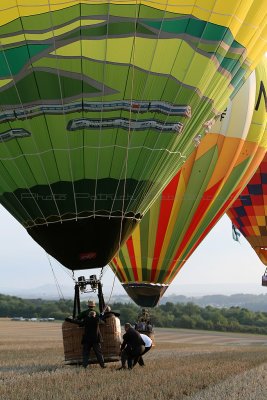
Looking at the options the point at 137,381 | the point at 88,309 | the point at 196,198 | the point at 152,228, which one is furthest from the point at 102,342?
the point at 152,228

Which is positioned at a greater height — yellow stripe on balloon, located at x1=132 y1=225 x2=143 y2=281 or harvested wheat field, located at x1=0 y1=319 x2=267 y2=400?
yellow stripe on balloon, located at x1=132 y1=225 x2=143 y2=281

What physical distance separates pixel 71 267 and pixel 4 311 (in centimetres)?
5938

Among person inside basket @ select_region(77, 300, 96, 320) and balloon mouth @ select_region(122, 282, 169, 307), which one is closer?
person inside basket @ select_region(77, 300, 96, 320)

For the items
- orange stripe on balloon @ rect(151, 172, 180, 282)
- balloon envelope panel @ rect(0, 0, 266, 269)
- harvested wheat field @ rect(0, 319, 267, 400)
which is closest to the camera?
harvested wheat field @ rect(0, 319, 267, 400)

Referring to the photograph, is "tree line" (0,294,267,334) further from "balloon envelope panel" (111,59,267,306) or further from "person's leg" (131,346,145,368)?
"person's leg" (131,346,145,368)

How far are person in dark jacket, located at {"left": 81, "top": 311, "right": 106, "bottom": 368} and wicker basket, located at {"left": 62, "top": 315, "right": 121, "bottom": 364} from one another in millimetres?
267

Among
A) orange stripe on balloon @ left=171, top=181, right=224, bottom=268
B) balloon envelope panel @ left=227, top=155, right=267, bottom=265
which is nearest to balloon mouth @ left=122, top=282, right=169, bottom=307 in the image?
orange stripe on balloon @ left=171, top=181, right=224, bottom=268

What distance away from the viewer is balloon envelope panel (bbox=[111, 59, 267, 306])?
18.7m

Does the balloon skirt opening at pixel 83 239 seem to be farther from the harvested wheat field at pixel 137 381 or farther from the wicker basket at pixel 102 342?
the harvested wheat field at pixel 137 381

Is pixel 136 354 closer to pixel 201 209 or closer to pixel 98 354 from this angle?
pixel 98 354

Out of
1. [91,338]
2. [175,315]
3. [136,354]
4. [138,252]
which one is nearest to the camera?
[91,338]

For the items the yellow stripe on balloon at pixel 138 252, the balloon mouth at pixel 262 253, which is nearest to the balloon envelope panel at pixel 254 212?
the balloon mouth at pixel 262 253

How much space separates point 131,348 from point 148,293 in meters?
8.89

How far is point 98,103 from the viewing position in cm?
1101
